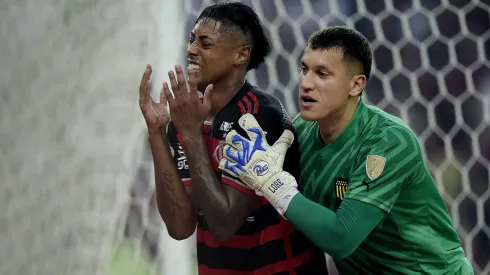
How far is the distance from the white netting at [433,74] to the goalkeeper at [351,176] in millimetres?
988

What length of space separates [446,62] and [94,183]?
3.87ft

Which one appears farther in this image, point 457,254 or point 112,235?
point 112,235

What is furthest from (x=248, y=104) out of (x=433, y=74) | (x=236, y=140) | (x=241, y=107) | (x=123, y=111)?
(x=433, y=74)

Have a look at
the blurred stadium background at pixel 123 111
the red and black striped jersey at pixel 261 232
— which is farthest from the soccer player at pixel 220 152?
the blurred stadium background at pixel 123 111

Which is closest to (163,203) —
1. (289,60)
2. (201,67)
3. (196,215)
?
(196,215)

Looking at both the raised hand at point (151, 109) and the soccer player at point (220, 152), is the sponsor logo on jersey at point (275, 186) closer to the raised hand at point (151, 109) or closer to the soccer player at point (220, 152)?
the soccer player at point (220, 152)

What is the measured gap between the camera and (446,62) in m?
2.26

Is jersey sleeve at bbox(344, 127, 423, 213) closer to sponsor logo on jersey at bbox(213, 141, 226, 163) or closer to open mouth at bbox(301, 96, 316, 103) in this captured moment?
open mouth at bbox(301, 96, 316, 103)

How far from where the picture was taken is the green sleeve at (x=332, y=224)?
1.03 meters

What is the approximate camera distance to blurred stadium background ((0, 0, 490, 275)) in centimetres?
215

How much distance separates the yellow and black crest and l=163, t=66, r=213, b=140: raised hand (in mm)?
243

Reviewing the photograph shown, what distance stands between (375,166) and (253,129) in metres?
0.20

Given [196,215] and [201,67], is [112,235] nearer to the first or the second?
[196,215]

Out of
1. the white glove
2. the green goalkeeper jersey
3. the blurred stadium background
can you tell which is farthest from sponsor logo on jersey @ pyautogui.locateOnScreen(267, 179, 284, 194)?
the blurred stadium background
